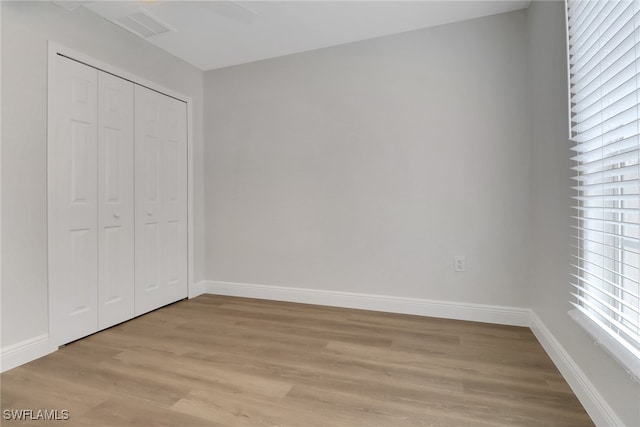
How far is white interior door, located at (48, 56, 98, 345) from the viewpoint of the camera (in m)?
2.27

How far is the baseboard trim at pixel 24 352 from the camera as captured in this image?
1.99 metres

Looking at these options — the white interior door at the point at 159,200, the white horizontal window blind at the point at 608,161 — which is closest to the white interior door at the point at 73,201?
the white interior door at the point at 159,200

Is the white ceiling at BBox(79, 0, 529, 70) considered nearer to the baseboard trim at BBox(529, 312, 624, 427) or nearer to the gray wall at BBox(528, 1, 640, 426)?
the gray wall at BBox(528, 1, 640, 426)

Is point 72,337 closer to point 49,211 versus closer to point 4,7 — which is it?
point 49,211

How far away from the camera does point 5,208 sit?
6.59ft

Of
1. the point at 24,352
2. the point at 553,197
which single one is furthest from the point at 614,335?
the point at 24,352

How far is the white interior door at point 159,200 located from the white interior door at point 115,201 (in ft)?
0.26

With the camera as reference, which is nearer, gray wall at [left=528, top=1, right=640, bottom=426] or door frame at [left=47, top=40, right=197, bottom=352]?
gray wall at [left=528, top=1, right=640, bottom=426]

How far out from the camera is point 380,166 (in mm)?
3033

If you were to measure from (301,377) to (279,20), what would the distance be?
2.61m

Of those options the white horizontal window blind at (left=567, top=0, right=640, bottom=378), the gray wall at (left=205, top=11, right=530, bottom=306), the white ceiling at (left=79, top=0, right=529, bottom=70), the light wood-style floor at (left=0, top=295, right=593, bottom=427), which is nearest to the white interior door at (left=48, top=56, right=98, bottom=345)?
the light wood-style floor at (left=0, top=295, right=593, bottom=427)

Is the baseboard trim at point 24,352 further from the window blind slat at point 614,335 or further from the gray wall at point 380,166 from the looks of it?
the window blind slat at point 614,335

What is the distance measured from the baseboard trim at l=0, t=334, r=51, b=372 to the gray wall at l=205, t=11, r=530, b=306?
1.64m

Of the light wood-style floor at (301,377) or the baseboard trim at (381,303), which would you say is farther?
the baseboard trim at (381,303)
